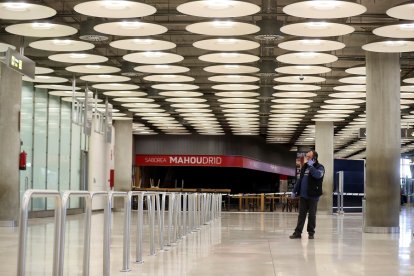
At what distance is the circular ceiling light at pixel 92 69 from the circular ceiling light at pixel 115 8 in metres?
8.35

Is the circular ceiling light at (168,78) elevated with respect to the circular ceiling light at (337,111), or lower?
lower

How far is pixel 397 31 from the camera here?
17344 millimetres

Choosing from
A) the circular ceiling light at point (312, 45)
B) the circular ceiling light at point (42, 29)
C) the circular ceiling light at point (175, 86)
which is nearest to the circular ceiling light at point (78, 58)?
the circular ceiling light at point (42, 29)

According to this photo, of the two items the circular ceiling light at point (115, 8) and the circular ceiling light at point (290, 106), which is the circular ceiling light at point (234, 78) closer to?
the circular ceiling light at point (290, 106)

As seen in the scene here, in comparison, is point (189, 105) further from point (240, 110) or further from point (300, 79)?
point (300, 79)

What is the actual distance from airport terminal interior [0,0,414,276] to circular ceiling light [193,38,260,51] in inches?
1.8

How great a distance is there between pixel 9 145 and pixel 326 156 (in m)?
23.8

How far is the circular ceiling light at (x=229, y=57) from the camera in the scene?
70.1 ft

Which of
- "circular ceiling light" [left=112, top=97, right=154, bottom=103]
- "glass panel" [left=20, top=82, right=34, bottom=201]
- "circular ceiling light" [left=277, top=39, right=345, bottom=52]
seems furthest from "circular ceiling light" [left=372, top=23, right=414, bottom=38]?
"circular ceiling light" [left=112, top=97, right=154, bottom=103]

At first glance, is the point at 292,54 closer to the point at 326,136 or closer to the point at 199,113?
the point at 199,113

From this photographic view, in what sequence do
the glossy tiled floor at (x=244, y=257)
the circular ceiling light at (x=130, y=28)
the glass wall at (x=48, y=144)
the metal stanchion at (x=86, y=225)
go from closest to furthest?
the metal stanchion at (x=86, y=225), the glossy tiled floor at (x=244, y=257), the circular ceiling light at (x=130, y=28), the glass wall at (x=48, y=144)

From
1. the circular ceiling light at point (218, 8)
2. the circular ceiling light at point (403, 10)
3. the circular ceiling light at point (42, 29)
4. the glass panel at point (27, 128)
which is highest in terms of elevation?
the circular ceiling light at point (42, 29)

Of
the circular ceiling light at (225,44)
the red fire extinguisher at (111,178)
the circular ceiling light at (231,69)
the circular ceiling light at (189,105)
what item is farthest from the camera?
the red fire extinguisher at (111,178)

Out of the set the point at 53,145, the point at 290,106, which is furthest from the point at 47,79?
the point at 290,106
